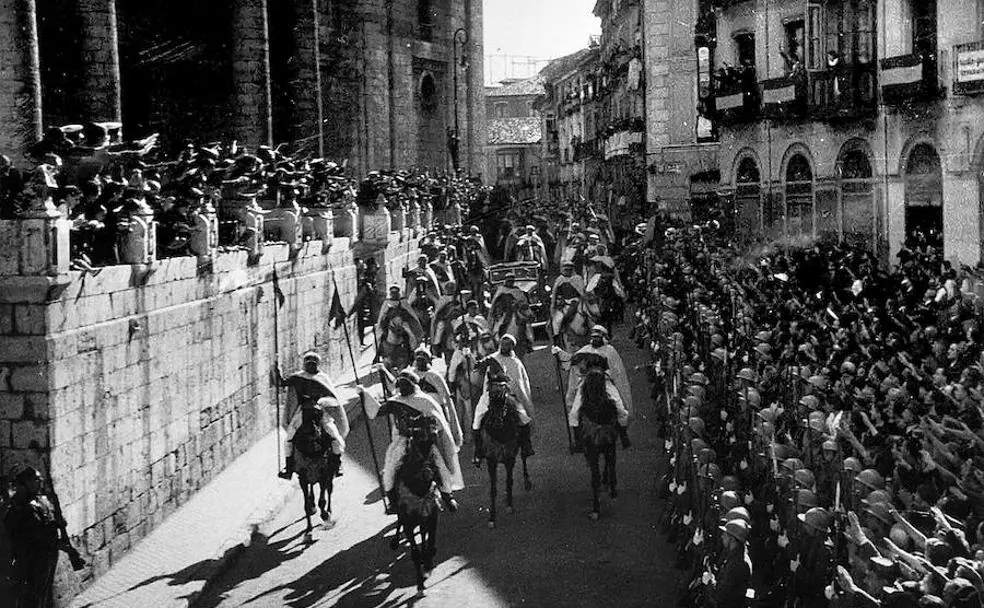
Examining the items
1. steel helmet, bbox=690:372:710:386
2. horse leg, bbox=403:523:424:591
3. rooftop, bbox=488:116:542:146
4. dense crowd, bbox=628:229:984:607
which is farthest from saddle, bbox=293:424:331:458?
rooftop, bbox=488:116:542:146

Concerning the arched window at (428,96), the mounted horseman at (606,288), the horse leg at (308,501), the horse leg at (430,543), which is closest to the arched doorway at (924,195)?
the mounted horseman at (606,288)

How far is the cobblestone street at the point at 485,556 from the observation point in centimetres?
1055

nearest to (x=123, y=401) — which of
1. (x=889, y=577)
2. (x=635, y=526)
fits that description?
(x=635, y=526)

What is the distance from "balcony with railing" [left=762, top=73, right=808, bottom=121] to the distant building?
2494 inches

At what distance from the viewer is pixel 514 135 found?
318 ft

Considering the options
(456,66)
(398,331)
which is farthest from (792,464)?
(456,66)

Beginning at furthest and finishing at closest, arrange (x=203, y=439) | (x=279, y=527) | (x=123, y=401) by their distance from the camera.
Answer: (x=203, y=439) → (x=279, y=527) → (x=123, y=401)

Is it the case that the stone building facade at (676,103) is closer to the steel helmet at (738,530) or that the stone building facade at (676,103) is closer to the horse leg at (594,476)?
the horse leg at (594,476)

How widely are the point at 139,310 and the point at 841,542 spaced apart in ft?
24.1

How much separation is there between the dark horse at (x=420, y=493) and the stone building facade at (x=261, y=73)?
7.37 m

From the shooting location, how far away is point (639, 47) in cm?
4612

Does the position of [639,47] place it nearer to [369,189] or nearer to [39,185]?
[369,189]

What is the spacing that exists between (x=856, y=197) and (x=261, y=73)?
44.2 ft

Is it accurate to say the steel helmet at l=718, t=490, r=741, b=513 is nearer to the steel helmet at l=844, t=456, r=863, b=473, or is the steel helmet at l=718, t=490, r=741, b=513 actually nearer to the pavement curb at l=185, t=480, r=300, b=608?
the steel helmet at l=844, t=456, r=863, b=473
